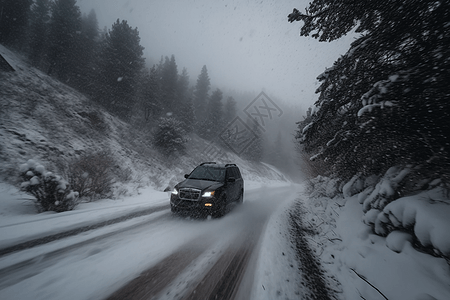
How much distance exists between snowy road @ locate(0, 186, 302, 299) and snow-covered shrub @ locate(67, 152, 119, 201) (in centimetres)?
286

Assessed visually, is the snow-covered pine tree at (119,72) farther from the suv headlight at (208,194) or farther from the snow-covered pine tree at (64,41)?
the suv headlight at (208,194)

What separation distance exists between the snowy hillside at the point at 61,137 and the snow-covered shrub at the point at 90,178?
0.85m

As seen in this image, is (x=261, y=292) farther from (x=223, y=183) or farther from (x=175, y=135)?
(x=175, y=135)

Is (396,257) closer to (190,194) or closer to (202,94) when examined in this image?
(190,194)

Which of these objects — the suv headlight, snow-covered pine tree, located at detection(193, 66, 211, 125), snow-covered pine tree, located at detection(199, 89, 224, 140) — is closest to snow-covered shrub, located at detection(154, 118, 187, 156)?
snow-covered pine tree, located at detection(199, 89, 224, 140)

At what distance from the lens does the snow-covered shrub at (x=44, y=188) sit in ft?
13.3

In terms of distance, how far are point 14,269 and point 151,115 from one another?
2832cm

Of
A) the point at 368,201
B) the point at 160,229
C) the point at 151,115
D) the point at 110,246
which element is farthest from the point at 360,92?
the point at 151,115

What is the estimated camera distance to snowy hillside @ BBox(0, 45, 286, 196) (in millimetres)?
8242

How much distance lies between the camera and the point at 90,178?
5.85m

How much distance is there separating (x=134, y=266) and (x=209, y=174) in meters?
3.84

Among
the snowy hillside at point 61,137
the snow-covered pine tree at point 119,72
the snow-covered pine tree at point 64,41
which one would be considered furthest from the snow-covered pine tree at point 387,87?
the snow-covered pine tree at point 64,41

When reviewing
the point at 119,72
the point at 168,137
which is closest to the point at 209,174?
the point at 168,137

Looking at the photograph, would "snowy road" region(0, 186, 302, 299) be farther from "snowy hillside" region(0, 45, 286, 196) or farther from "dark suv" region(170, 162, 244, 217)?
"snowy hillside" region(0, 45, 286, 196)
